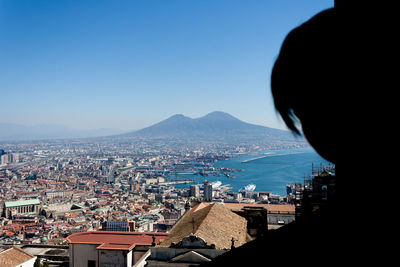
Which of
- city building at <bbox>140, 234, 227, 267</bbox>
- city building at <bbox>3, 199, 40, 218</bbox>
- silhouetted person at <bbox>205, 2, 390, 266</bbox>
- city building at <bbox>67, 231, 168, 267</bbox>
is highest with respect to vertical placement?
silhouetted person at <bbox>205, 2, 390, 266</bbox>

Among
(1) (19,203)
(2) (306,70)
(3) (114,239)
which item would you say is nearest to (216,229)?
(3) (114,239)

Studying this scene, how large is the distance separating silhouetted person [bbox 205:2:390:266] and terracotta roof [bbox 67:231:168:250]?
5.96m

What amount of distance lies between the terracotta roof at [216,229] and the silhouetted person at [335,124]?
4.73 m

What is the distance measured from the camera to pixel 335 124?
0.50 m

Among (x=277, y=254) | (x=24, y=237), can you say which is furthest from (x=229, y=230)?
(x=24, y=237)

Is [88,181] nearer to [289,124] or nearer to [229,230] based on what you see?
[229,230]

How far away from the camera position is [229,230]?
607cm

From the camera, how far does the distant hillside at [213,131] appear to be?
157000 mm

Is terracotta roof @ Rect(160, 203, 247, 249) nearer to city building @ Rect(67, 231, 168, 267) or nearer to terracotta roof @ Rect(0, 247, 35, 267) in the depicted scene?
city building @ Rect(67, 231, 168, 267)

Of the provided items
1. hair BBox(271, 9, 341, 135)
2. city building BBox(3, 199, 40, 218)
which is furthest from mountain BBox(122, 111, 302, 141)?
hair BBox(271, 9, 341, 135)

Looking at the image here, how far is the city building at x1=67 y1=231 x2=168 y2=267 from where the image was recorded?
6.04 m

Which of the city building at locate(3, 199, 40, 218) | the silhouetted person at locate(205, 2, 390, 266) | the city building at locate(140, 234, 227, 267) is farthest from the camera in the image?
the city building at locate(3, 199, 40, 218)

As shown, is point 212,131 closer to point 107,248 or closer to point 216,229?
point 107,248

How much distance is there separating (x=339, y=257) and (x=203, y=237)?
497 cm
